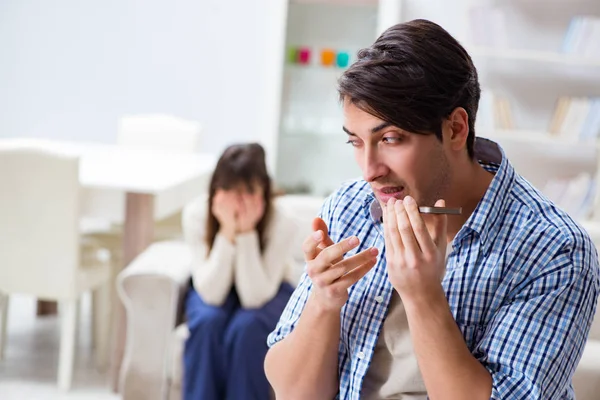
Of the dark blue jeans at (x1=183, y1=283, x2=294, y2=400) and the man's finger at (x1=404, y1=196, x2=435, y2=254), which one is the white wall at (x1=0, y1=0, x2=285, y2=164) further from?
the man's finger at (x1=404, y1=196, x2=435, y2=254)

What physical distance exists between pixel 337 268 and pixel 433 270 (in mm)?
152

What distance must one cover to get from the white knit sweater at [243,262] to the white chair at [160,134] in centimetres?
147

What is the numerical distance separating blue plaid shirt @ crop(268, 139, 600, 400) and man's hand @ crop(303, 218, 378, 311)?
3.6 inches

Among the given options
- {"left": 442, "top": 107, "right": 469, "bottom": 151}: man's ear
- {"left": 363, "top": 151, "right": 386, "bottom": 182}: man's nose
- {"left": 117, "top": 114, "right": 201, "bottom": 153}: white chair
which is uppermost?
{"left": 442, "top": 107, "right": 469, "bottom": 151}: man's ear

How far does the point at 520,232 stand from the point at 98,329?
2595 mm

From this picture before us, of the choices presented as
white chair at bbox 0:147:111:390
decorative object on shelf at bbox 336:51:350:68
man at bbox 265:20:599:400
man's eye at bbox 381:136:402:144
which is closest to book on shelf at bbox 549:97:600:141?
decorative object on shelf at bbox 336:51:350:68

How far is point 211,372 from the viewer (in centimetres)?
257

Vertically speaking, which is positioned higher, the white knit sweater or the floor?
the white knit sweater

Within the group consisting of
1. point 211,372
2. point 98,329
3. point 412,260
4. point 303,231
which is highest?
point 412,260

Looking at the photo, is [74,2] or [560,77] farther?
[74,2]

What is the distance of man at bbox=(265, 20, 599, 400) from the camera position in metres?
1.15

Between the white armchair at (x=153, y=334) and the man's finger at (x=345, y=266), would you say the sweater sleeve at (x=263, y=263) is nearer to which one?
the white armchair at (x=153, y=334)

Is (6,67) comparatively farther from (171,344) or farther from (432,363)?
(432,363)

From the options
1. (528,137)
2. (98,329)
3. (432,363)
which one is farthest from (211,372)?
(528,137)
